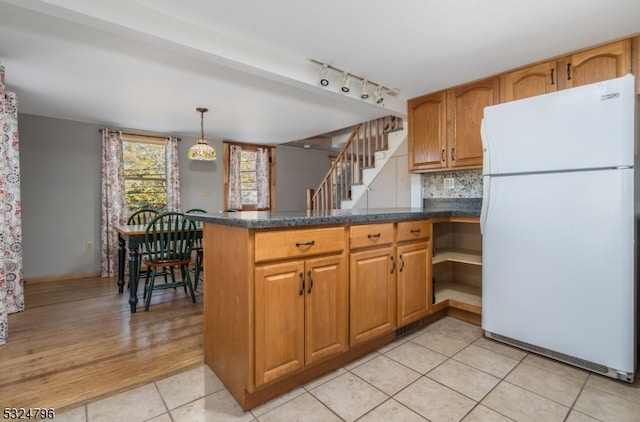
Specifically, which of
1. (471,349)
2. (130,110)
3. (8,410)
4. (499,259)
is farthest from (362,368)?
(130,110)

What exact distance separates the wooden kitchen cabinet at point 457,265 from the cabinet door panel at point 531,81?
116cm

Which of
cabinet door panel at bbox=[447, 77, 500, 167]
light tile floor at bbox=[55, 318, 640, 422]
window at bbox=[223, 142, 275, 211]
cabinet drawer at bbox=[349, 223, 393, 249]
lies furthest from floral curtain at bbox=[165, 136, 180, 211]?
cabinet door panel at bbox=[447, 77, 500, 167]

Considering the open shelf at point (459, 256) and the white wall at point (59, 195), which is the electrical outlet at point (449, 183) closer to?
the open shelf at point (459, 256)

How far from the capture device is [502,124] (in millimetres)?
2010

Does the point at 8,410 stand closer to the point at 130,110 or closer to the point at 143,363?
the point at 143,363

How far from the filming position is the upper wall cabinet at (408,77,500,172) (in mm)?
2699

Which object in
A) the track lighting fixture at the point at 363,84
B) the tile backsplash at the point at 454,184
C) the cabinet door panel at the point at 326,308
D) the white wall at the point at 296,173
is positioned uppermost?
the track lighting fixture at the point at 363,84

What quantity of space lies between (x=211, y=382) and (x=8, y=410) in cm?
94

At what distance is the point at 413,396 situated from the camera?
1555 mm

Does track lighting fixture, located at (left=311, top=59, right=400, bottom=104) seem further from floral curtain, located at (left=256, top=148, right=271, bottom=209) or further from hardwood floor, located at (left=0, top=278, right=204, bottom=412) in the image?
floral curtain, located at (left=256, top=148, right=271, bottom=209)

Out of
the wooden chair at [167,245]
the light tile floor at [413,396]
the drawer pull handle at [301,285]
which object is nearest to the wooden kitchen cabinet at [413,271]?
the light tile floor at [413,396]

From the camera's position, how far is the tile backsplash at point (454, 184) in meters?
2.97

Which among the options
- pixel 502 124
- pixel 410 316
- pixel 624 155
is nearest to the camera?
pixel 624 155

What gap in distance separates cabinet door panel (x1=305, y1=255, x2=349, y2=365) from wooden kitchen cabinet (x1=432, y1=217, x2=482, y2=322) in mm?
1125
